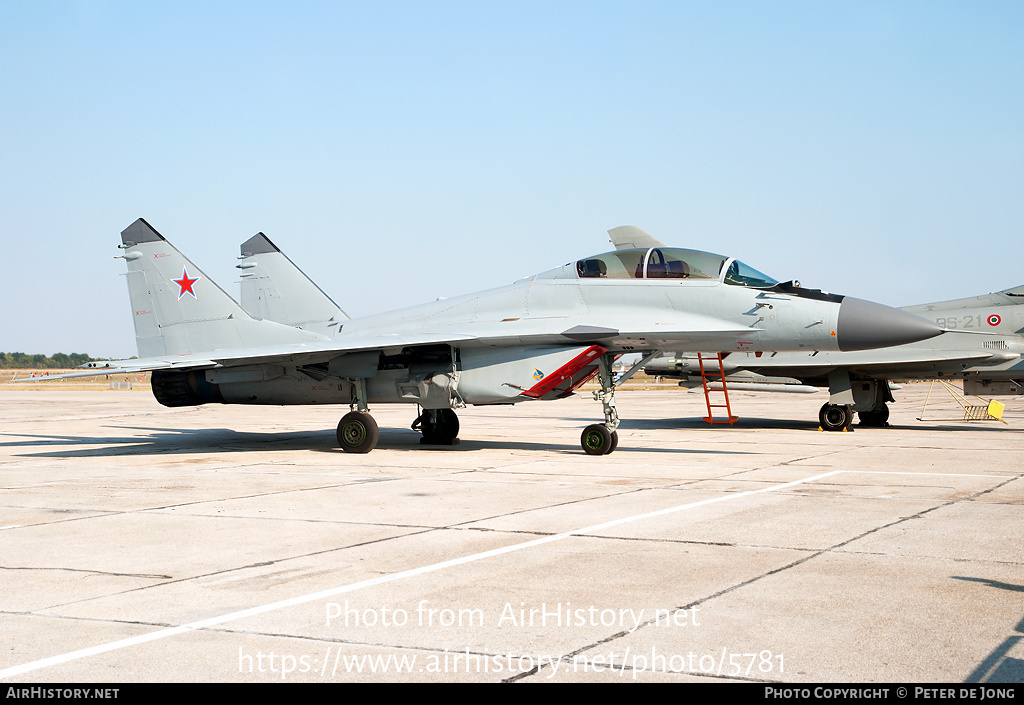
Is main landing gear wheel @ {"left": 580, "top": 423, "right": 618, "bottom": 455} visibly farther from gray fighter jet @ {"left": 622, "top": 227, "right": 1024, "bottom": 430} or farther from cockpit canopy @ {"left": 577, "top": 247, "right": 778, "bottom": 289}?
gray fighter jet @ {"left": 622, "top": 227, "right": 1024, "bottom": 430}

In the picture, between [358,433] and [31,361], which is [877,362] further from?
[31,361]

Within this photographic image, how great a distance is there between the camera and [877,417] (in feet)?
66.9

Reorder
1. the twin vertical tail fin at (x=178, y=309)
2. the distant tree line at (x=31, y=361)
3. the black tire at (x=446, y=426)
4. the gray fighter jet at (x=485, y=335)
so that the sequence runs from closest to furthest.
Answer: the gray fighter jet at (x=485, y=335) → the twin vertical tail fin at (x=178, y=309) → the black tire at (x=446, y=426) → the distant tree line at (x=31, y=361)

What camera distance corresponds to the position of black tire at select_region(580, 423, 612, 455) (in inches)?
518

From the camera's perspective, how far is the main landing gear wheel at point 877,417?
66.7 ft

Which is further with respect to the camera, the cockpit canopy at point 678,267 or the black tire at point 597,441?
the black tire at point 597,441

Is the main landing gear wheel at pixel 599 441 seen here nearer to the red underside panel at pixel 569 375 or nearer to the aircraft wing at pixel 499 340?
the red underside panel at pixel 569 375

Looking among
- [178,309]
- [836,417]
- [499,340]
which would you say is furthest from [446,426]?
[836,417]

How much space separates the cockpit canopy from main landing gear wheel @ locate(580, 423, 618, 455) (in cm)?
230

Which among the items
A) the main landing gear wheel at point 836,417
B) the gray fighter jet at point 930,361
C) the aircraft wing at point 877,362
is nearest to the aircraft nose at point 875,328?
the gray fighter jet at point 930,361

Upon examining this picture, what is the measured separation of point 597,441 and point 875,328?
4168 mm

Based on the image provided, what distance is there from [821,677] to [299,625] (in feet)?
7.90
